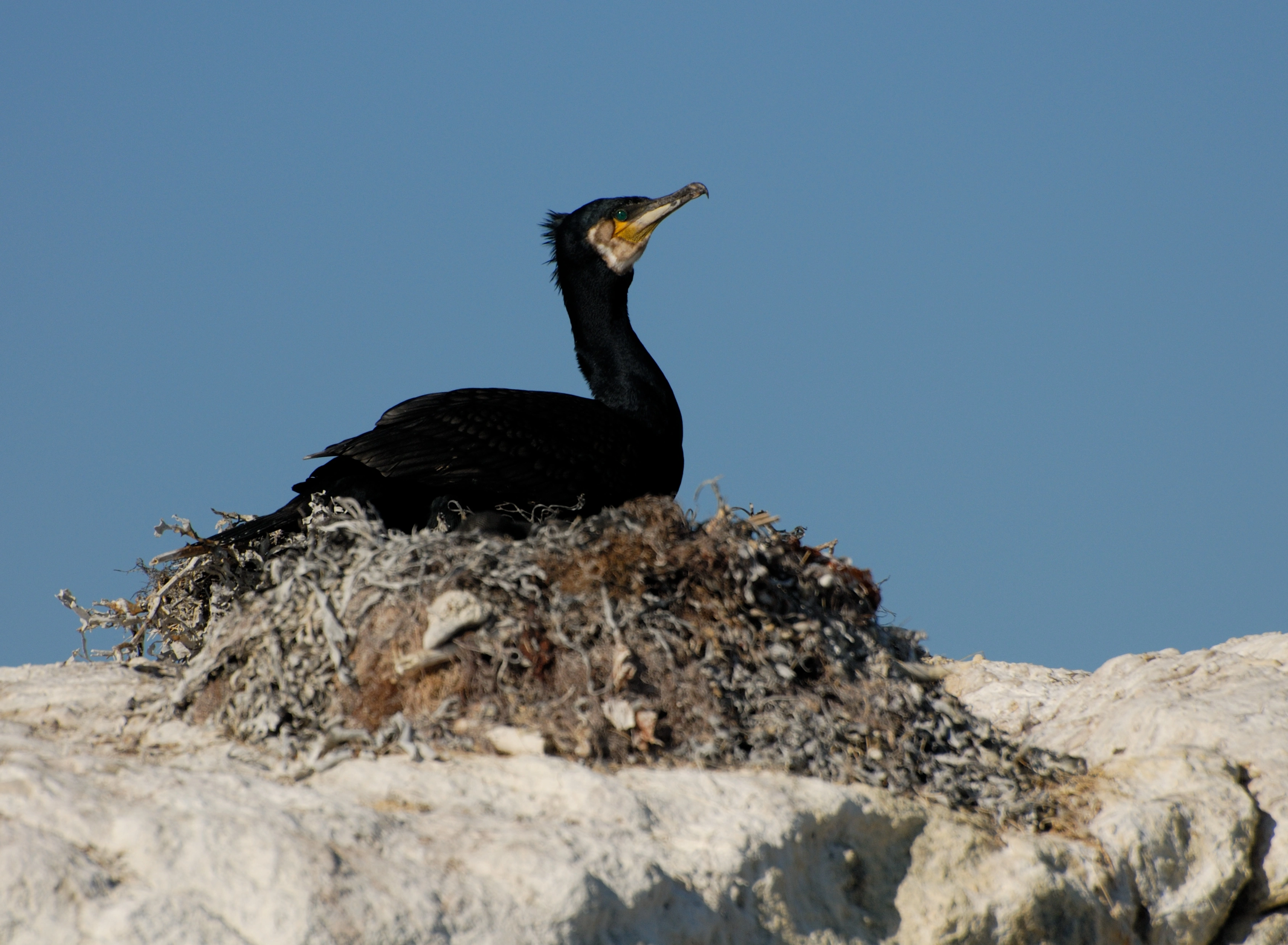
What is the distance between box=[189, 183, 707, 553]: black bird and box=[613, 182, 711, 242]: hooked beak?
2.90 ft

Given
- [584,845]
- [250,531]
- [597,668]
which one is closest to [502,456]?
[250,531]

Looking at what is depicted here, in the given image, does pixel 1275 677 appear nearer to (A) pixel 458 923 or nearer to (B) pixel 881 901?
(B) pixel 881 901

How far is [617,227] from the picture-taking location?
26.5 ft

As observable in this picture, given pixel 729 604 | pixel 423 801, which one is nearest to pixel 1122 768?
pixel 729 604

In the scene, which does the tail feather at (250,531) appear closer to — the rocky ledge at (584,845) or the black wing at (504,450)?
the black wing at (504,450)

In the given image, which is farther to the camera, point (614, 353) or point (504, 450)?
point (614, 353)

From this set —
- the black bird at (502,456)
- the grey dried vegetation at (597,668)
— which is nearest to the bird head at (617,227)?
the black bird at (502,456)

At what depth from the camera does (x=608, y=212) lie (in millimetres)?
8078

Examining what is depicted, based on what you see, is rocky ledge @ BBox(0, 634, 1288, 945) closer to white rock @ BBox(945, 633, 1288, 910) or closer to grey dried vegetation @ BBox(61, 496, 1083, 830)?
white rock @ BBox(945, 633, 1288, 910)

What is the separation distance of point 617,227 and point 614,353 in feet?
2.77

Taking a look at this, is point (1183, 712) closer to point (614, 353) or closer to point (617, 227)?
point (614, 353)

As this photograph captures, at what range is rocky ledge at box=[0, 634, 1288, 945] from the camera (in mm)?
3471

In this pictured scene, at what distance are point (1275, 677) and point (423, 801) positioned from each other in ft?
15.4

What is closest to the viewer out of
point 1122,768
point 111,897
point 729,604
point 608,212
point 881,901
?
point 111,897
